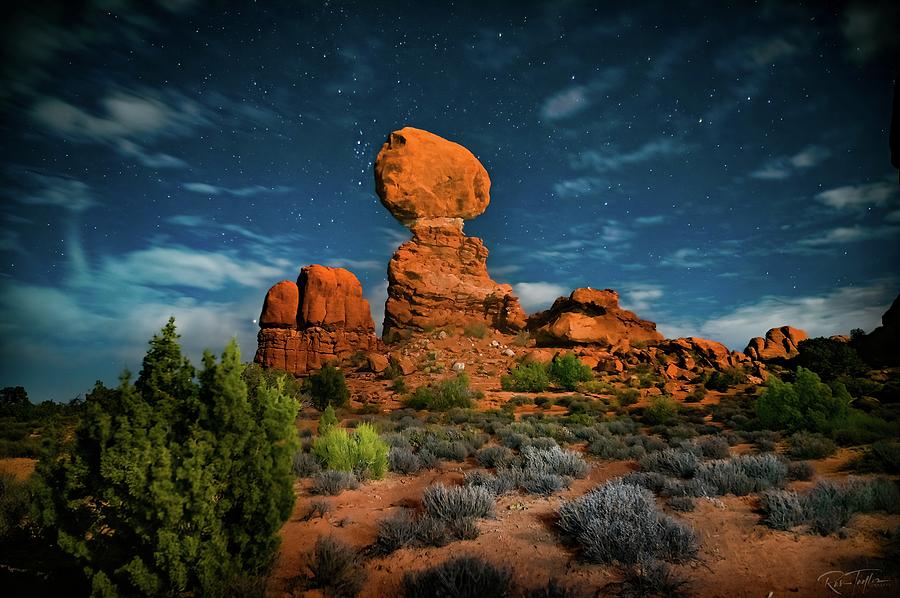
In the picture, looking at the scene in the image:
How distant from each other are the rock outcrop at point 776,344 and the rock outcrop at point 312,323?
31.1m

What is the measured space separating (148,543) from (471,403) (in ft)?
56.6

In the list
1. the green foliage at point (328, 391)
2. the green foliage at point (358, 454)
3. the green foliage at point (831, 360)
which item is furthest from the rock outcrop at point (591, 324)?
the green foliage at point (358, 454)

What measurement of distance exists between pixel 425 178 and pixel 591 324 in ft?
A: 75.2

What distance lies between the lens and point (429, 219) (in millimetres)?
42250

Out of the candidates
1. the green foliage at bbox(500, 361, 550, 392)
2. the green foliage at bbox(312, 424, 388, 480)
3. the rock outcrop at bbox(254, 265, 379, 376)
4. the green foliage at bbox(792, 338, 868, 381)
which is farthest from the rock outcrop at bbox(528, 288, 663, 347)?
the green foliage at bbox(312, 424, 388, 480)

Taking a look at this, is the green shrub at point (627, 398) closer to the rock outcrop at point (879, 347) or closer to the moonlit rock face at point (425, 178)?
the rock outcrop at point (879, 347)

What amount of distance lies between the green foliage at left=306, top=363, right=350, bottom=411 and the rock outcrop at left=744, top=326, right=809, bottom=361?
30392 mm

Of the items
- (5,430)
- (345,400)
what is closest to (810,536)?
(345,400)

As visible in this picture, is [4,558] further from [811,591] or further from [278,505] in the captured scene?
[811,591]

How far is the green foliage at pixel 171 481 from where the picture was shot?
3.28 meters

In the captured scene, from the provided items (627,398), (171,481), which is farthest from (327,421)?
(627,398)

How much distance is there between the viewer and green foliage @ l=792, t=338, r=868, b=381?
22439 mm

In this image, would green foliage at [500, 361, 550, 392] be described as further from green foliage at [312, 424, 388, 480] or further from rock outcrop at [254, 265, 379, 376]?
green foliage at [312, 424, 388, 480]

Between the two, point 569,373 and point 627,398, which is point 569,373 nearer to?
point 569,373
